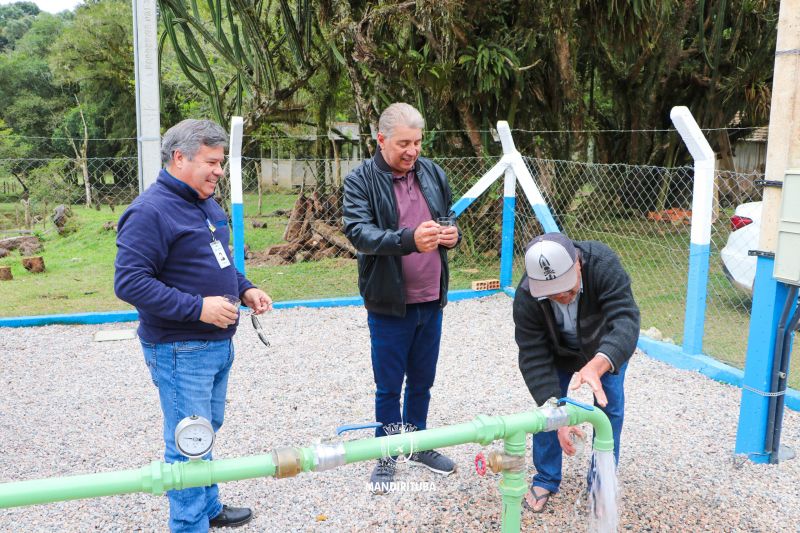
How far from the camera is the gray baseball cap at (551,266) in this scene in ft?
7.19

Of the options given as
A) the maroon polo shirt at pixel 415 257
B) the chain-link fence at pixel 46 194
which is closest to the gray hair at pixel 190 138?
the maroon polo shirt at pixel 415 257

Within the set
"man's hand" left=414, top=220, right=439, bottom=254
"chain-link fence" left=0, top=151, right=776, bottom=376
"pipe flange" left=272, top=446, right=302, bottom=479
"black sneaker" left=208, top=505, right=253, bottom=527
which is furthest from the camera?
"chain-link fence" left=0, top=151, right=776, bottom=376

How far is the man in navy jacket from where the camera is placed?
225cm

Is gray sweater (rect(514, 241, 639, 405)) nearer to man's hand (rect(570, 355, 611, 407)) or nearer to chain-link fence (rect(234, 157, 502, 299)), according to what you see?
man's hand (rect(570, 355, 611, 407))

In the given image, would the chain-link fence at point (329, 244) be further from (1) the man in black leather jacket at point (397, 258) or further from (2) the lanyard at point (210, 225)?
(2) the lanyard at point (210, 225)

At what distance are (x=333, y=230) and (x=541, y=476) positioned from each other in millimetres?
7414

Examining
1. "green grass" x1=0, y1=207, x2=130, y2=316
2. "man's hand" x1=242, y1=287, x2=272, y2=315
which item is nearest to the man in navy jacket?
"man's hand" x1=242, y1=287, x2=272, y2=315

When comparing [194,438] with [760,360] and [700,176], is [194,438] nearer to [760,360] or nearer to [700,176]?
[760,360]

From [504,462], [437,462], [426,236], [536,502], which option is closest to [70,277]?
[437,462]

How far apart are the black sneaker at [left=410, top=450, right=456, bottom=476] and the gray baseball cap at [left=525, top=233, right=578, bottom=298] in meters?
1.32

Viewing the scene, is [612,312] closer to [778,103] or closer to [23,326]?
[778,103]

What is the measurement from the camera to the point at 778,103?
3076 mm

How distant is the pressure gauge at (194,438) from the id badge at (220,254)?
0.82m

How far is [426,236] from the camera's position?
2678mm
